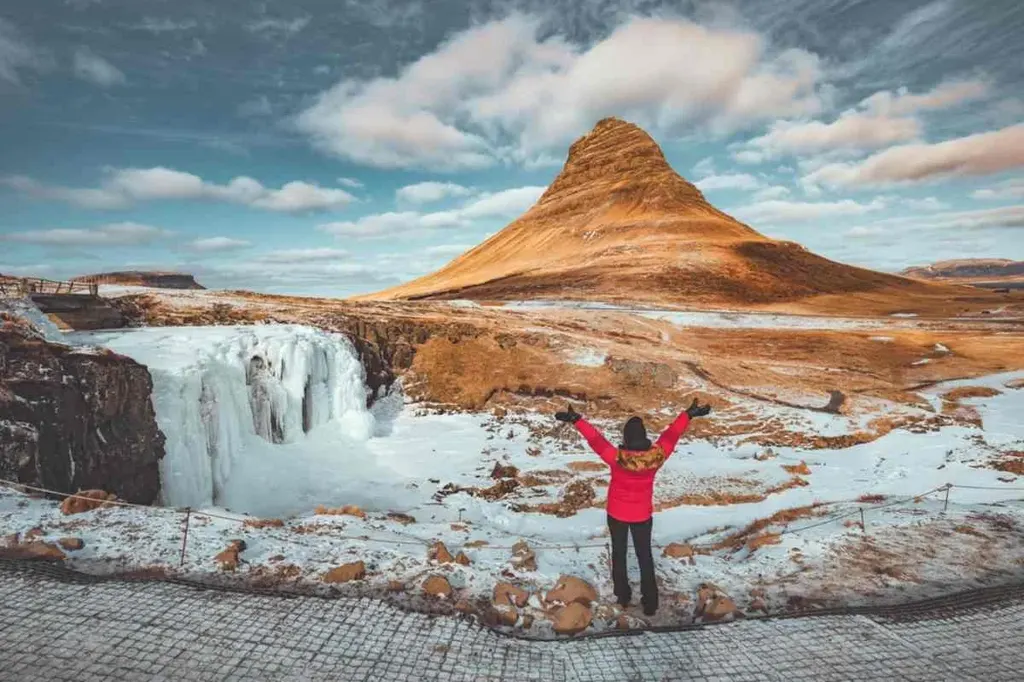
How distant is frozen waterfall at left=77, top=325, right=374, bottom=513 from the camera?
43.8 feet

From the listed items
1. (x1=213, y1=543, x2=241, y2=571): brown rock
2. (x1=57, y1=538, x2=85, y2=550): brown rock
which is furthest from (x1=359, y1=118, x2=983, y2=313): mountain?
(x1=57, y1=538, x2=85, y2=550): brown rock

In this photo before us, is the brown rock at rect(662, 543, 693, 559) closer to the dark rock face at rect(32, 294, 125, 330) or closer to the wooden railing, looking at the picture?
the wooden railing

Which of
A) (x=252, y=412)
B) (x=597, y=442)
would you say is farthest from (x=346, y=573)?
(x=252, y=412)

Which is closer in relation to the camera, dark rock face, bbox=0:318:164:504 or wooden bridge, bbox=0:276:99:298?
dark rock face, bbox=0:318:164:504

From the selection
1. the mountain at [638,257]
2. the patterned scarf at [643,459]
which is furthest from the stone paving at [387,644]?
the mountain at [638,257]

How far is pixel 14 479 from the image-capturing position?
9.27m

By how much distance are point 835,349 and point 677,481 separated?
74.9ft

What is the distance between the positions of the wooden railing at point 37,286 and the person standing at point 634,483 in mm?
17875

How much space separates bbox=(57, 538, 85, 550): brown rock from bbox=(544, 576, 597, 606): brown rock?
18.6ft

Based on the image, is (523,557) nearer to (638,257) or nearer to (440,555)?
(440,555)

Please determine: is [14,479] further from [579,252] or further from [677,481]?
[579,252]

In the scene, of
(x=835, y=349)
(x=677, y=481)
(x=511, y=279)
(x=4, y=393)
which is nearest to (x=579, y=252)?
(x=511, y=279)

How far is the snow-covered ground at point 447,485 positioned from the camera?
682cm

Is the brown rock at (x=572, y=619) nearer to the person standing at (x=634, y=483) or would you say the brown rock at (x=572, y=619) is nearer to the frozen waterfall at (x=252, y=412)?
the person standing at (x=634, y=483)
